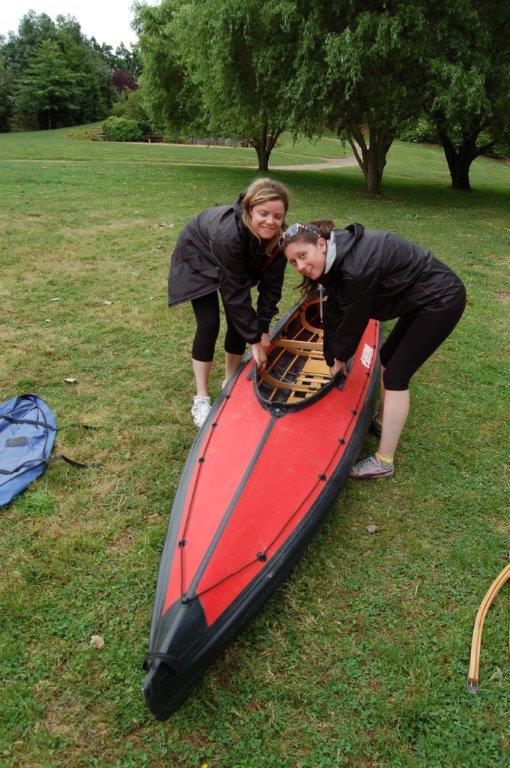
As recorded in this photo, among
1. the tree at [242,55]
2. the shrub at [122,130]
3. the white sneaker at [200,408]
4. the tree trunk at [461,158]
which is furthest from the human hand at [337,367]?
the shrub at [122,130]

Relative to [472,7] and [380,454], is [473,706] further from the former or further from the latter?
[472,7]

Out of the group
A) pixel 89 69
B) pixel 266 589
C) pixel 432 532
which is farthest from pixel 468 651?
pixel 89 69

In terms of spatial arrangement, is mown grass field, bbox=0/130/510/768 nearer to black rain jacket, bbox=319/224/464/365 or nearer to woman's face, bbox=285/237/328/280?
black rain jacket, bbox=319/224/464/365

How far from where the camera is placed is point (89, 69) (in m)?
49.3

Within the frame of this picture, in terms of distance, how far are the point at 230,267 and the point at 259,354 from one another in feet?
2.12

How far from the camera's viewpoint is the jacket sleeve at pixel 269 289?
3623 millimetres

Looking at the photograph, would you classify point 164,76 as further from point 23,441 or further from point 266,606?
point 266,606

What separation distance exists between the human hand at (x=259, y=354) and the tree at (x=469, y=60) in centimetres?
1014

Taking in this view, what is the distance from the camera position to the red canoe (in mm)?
2223

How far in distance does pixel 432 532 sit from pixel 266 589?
1289 mm

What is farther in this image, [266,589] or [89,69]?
[89,69]

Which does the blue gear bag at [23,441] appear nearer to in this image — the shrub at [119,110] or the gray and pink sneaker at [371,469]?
the gray and pink sneaker at [371,469]

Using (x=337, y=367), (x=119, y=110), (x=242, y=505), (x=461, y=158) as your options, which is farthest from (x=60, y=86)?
(x=242, y=505)

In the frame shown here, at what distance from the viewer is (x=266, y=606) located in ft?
8.92
